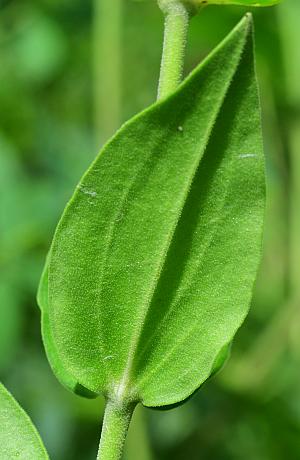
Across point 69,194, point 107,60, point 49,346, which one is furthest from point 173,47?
point 107,60

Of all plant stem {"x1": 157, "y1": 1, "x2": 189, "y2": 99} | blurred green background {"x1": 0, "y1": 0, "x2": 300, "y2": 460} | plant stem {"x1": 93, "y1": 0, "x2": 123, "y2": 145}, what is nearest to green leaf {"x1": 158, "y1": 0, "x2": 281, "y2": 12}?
plant stem {"x1": 157, "y1": 1, "x2": 189, "y2": 99}

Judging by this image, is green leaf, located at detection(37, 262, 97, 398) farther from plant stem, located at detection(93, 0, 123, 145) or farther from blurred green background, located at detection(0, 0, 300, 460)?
plant stem, located at detection(93, 0, 123, 145)

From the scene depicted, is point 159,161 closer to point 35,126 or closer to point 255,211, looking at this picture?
point 255,211

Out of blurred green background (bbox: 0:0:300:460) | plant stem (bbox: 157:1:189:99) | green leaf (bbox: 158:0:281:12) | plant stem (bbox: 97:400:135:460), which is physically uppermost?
green leaf (bbox: 158:0:281:12)

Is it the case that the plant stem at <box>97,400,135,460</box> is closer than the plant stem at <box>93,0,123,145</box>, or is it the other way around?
the plant stem at <box>97,400,135,460</box>

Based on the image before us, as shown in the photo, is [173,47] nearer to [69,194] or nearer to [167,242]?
[167,242]

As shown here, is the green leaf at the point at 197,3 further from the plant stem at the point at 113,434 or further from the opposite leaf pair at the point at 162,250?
the plant stem at the point at 113,434

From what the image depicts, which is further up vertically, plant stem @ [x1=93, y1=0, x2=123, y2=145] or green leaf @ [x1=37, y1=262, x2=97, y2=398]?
green leaf @ [x1=37, y1=262, x2=97, y2=398]

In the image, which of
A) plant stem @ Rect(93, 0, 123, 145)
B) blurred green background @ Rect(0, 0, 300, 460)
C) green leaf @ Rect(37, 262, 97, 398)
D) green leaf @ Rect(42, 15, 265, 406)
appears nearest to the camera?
green leaf @ Rect(42, 15, 265, 406)
